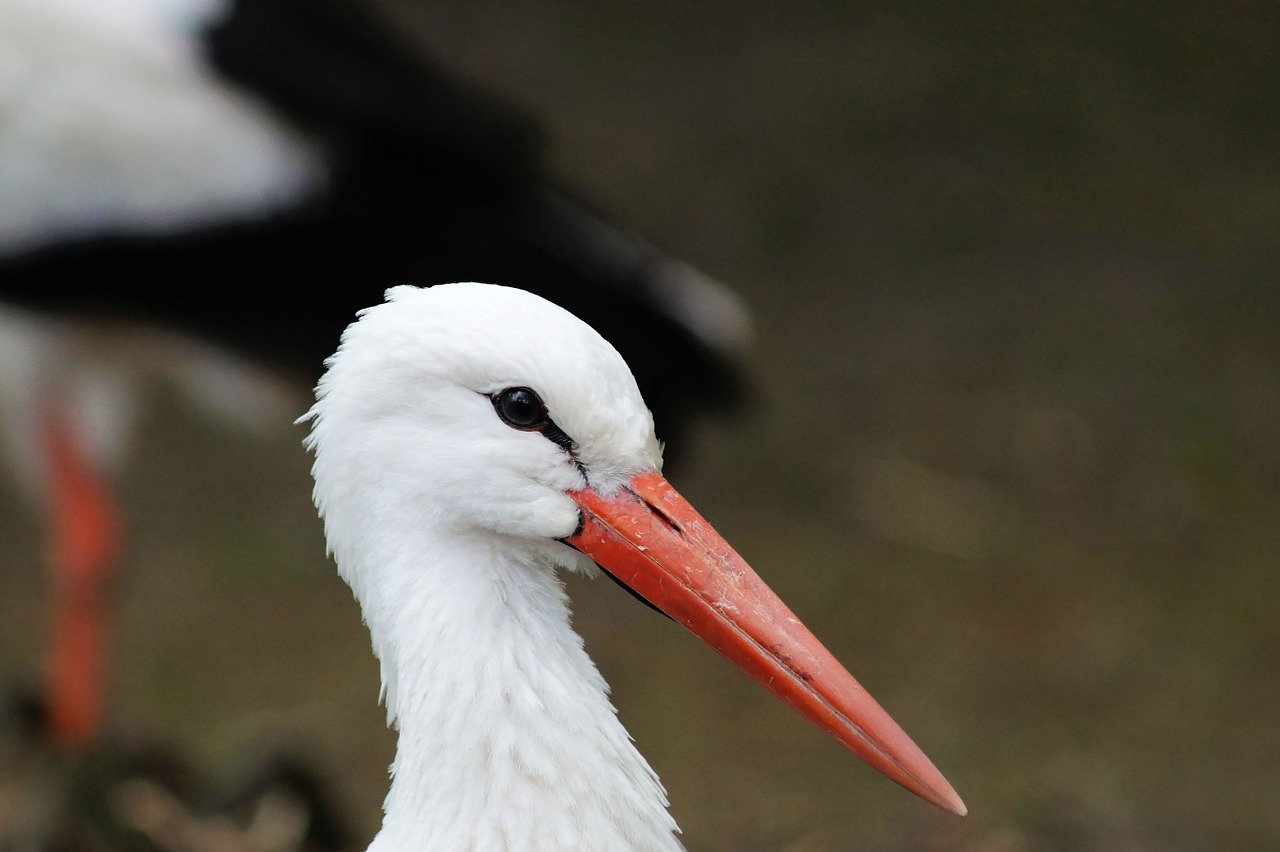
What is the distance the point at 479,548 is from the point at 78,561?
1882 mm

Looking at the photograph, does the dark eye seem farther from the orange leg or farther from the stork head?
the orange leg

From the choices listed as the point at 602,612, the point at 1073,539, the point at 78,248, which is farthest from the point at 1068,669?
the point at 78,248

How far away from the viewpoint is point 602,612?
3443mm

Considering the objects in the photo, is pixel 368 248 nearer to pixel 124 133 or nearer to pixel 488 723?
pixel 124 133

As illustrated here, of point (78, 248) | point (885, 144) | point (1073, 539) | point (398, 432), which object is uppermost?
point (885, 144)

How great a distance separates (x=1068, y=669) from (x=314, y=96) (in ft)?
6.42

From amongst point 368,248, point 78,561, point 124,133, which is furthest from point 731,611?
point 78,561

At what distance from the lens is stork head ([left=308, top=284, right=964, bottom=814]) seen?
1.27 meters

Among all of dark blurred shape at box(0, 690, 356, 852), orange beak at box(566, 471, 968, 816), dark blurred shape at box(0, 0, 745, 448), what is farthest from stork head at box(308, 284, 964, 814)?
dark blurred shape at box(0, 0, 745, 448)

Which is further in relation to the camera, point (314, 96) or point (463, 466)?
point (314, 96)

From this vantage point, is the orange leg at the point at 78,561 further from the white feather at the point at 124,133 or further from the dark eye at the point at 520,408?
the dark eye at the point at 520,408

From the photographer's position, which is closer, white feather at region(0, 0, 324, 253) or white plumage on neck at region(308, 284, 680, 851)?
white plumage on neck at region(308, 284, 680, 851)

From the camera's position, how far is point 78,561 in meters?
2.96

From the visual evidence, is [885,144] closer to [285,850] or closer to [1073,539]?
[1073,539]
